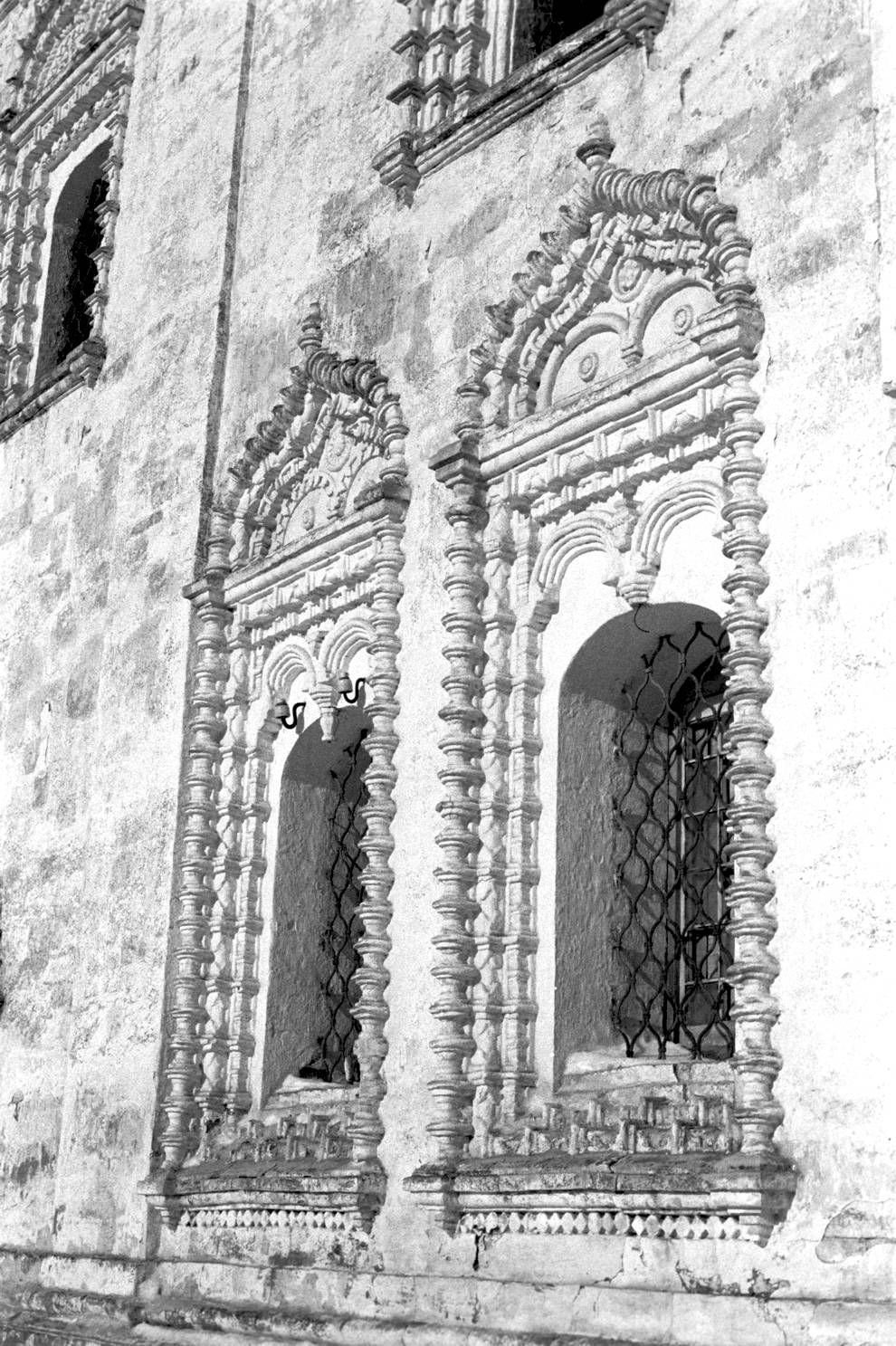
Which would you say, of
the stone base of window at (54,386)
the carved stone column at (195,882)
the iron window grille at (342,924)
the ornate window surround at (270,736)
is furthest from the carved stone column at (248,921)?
the stone base of window at (54,386)

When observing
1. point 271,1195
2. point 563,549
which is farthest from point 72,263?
point 271,1195

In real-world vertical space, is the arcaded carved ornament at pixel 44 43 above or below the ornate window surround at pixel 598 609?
above

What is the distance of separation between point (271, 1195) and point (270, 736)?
6.04 feet

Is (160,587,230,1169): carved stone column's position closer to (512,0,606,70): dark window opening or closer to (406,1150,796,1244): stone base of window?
(406,1150,796,1244): stone base of window

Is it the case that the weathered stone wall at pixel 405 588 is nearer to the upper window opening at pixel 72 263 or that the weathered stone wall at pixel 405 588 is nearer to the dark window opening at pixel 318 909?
the dark window opening at pixel 318 909

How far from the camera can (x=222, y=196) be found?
27.2 ft

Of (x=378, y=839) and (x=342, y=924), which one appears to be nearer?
(x=378, y=839)

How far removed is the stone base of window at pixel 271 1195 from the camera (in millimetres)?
6016

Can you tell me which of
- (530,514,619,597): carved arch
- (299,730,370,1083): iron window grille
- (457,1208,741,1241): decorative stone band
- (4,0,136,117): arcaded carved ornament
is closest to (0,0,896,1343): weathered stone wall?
(457,1208,741,1241): decorative stone band

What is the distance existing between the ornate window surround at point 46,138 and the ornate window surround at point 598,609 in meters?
3.48

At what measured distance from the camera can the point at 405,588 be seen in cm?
663

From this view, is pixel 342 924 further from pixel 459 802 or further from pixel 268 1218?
pixel 459 802

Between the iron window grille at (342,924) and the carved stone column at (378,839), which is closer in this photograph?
the carved stone column at (378,839)

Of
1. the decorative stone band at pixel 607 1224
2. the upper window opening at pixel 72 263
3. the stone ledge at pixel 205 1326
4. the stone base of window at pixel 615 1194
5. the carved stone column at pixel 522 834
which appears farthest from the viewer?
the upper window opening at pixel 72 263
